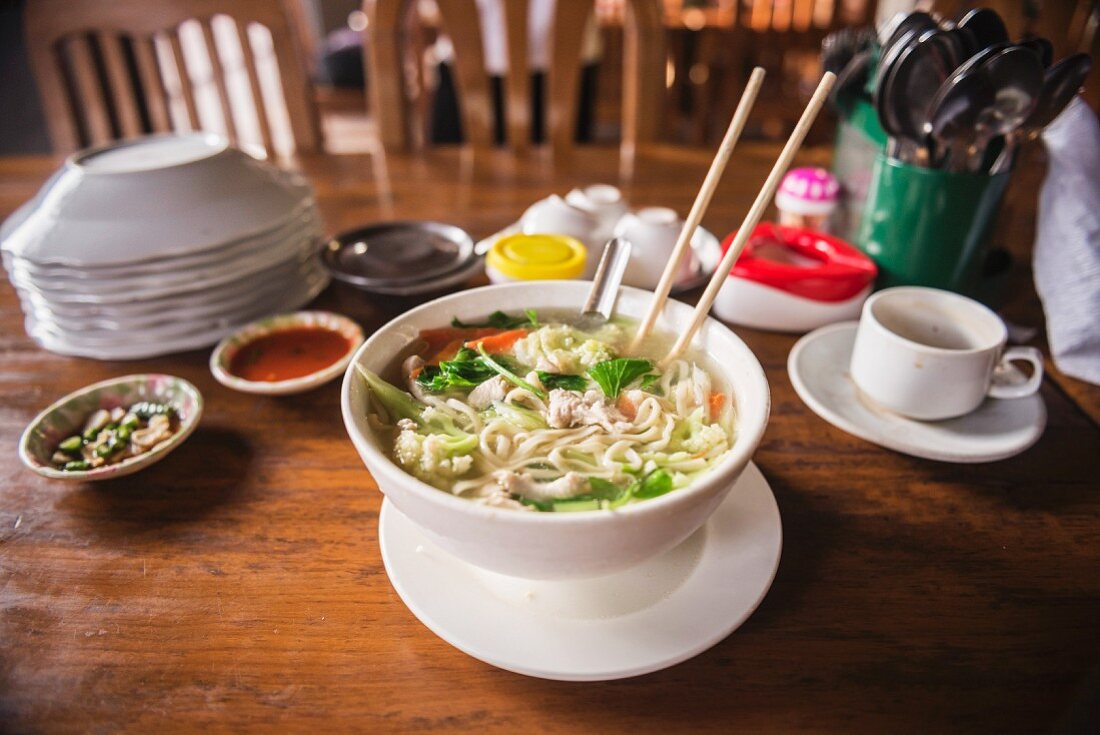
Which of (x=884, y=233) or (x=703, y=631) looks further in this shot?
(x=884, y=233)

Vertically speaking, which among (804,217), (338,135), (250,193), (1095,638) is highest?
(250,193)

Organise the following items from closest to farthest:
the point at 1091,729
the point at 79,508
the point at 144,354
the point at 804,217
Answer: the point at 1091,729
the point at 79,508
the point at 144,354
the point at 804,217

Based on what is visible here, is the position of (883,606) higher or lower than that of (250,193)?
lower

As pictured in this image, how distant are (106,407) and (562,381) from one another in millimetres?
878

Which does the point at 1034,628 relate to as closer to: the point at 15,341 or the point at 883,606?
the point at 883,606

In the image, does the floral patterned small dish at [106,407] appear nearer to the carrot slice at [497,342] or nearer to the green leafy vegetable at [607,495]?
the carrot slice at [497,342]

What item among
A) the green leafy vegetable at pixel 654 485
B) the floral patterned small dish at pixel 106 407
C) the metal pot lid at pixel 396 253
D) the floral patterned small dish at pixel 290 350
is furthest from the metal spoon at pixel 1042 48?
the floral patterned small dish at pixel 106 407

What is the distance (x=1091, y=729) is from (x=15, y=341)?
6.65ft

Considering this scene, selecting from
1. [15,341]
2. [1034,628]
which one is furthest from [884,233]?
[15,341]

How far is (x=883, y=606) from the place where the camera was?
92 cm

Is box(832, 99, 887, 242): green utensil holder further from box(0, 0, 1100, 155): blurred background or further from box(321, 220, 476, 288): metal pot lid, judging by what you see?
box(321, 220, 476, 288): metal pot lid

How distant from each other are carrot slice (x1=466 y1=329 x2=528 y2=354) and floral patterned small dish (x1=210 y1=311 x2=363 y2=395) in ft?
1.25

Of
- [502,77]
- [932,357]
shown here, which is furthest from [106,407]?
[502,77]

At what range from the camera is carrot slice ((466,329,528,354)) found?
1.11 metres
